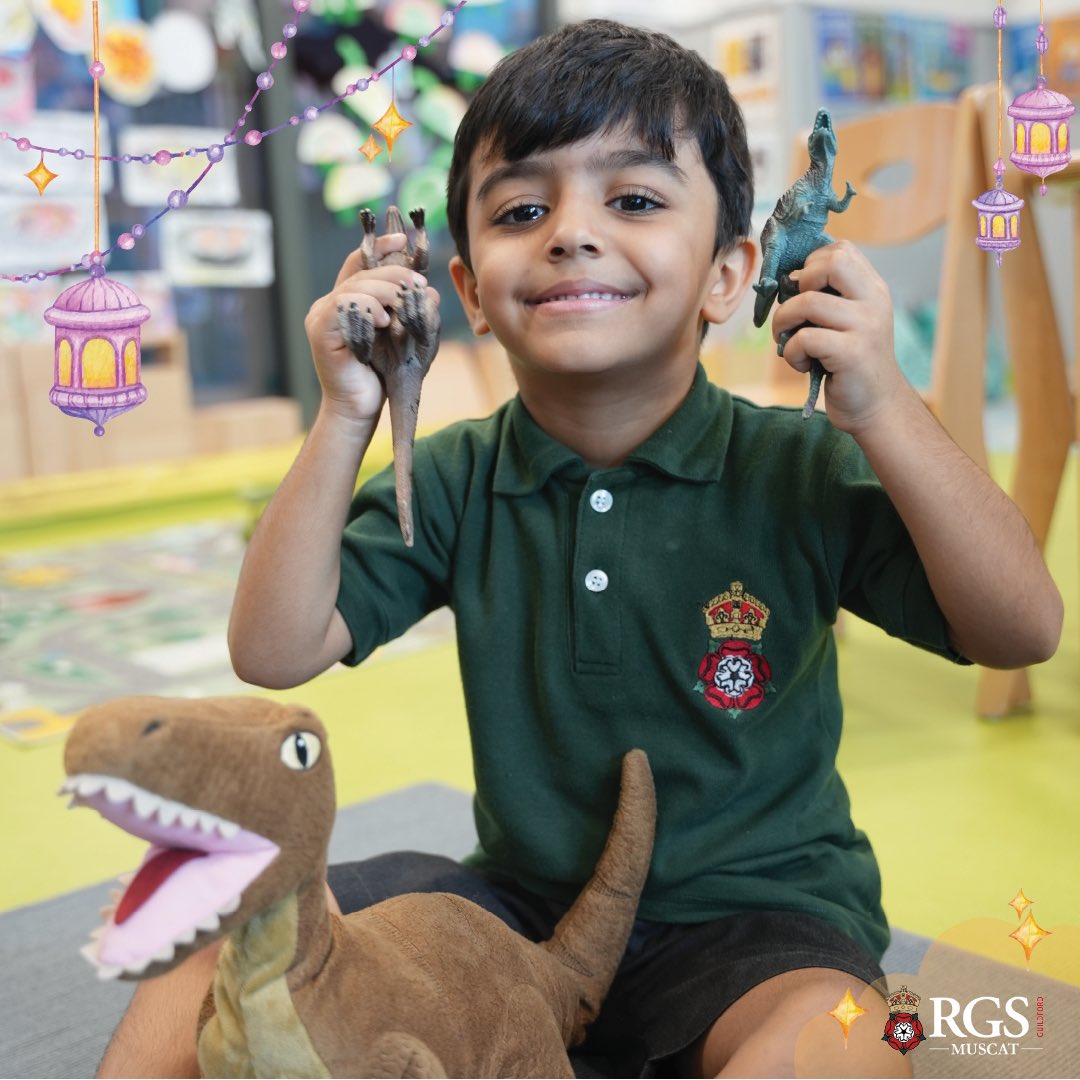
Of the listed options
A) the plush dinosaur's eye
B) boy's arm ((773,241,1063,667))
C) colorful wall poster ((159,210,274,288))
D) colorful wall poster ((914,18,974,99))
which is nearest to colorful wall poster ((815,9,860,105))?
colorful wall poster ((914,18,974,99))

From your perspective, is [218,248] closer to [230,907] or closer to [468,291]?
[468,291]

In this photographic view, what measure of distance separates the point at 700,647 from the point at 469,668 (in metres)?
0.16

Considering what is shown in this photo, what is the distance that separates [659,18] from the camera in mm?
4098

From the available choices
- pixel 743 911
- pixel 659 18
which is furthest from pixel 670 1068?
pixel 659 18

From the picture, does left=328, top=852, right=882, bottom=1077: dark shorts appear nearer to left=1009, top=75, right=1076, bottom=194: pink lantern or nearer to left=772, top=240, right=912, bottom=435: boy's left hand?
left=772, top=240, right=912, bottom=435: boy's left hand

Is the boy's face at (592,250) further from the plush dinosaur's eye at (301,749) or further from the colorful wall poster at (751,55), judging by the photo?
the colorful wall poster at (751,55)

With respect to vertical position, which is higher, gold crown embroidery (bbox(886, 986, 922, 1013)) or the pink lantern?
the pink lantern

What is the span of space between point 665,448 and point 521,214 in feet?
0.56

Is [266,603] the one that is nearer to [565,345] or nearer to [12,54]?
[565,345]

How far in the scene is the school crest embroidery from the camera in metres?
0.85

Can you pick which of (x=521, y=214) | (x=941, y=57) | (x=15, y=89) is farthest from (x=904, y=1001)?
(x=941, y=57)

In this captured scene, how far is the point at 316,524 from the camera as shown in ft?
2.61

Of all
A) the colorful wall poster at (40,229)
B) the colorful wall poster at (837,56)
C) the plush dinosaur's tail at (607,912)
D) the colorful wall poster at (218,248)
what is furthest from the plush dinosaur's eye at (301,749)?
the colorful wall poster at (837,56)

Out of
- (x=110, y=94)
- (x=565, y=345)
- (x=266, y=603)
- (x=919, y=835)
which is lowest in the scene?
(x=919, y=835)
